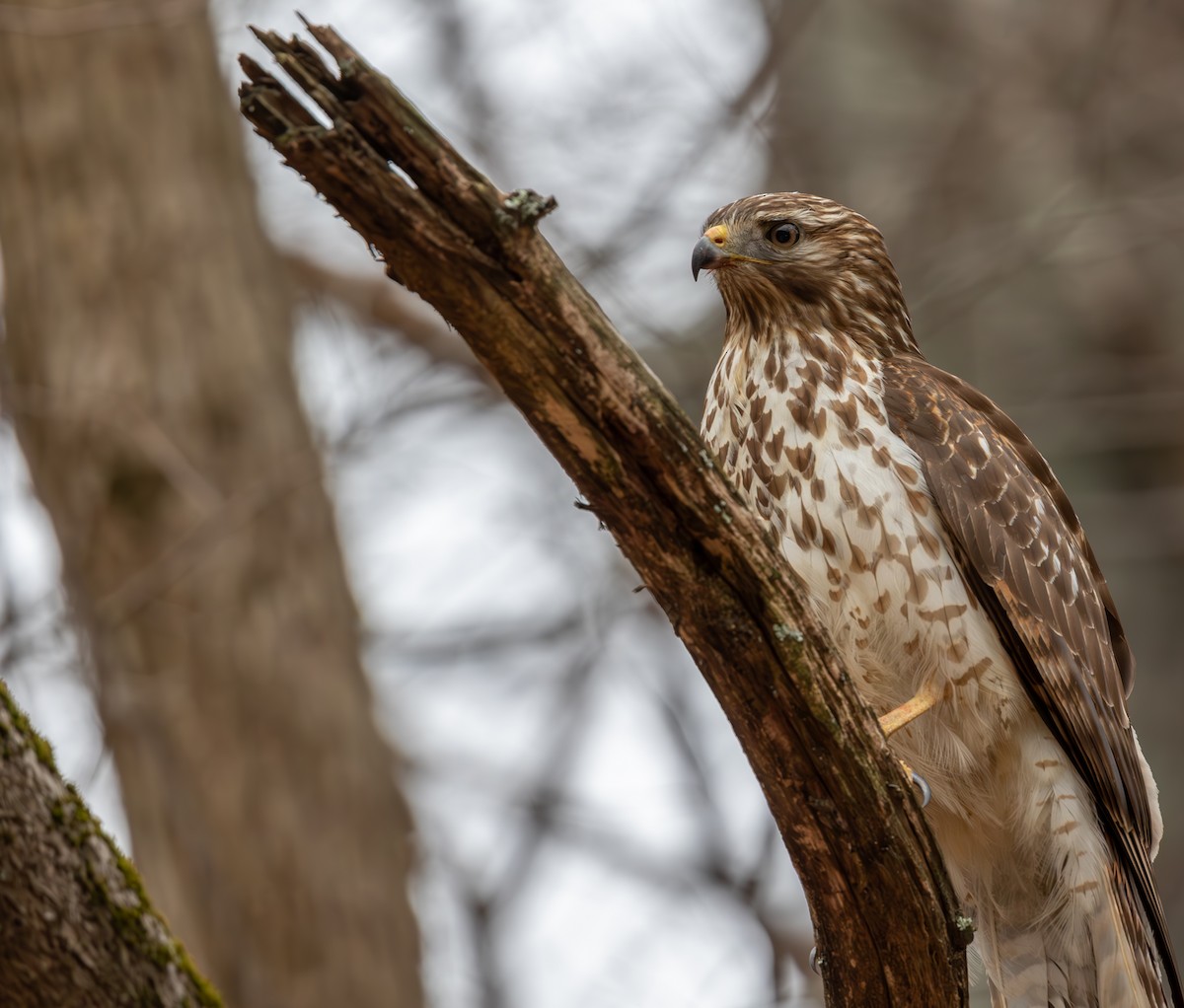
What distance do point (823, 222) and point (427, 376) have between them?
2726 mm

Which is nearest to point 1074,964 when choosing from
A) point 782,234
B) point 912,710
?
point 912,710

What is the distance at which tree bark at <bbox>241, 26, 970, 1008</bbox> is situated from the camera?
2098mm

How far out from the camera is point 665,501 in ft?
7.81

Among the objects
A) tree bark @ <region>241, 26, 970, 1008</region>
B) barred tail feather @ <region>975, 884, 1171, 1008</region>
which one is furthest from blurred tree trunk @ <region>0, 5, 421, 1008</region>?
tree bark @ <region>241, 26, 970, 1008</region>

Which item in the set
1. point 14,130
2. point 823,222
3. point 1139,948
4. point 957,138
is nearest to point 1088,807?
point 1139,948

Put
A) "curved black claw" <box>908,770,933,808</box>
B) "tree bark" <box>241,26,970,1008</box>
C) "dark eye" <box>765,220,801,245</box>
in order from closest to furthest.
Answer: "tree bark" <box>241,26,970,1008</box>, "curved black claw" <box>908,770,933,808</box>, "dark eye" <box>765,220,801,245</box>

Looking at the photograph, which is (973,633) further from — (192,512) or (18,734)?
(192,512)

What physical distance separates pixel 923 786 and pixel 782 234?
1524mm

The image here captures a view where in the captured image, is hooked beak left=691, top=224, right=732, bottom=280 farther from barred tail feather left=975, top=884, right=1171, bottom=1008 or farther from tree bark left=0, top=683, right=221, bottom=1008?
tree bark left=0, top=683, right=221, bottom=1008

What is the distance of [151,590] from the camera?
5148mm

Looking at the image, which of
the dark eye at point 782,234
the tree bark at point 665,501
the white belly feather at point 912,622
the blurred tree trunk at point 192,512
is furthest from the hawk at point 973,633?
the blurred tree trunk at point 192,512

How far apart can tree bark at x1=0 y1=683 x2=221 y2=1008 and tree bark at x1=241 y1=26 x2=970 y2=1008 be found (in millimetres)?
872

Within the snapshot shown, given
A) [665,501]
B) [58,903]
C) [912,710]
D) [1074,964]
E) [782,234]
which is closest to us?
[58,903]

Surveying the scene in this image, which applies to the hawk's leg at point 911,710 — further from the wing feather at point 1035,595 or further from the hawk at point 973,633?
the wing feather at point 1035,595
